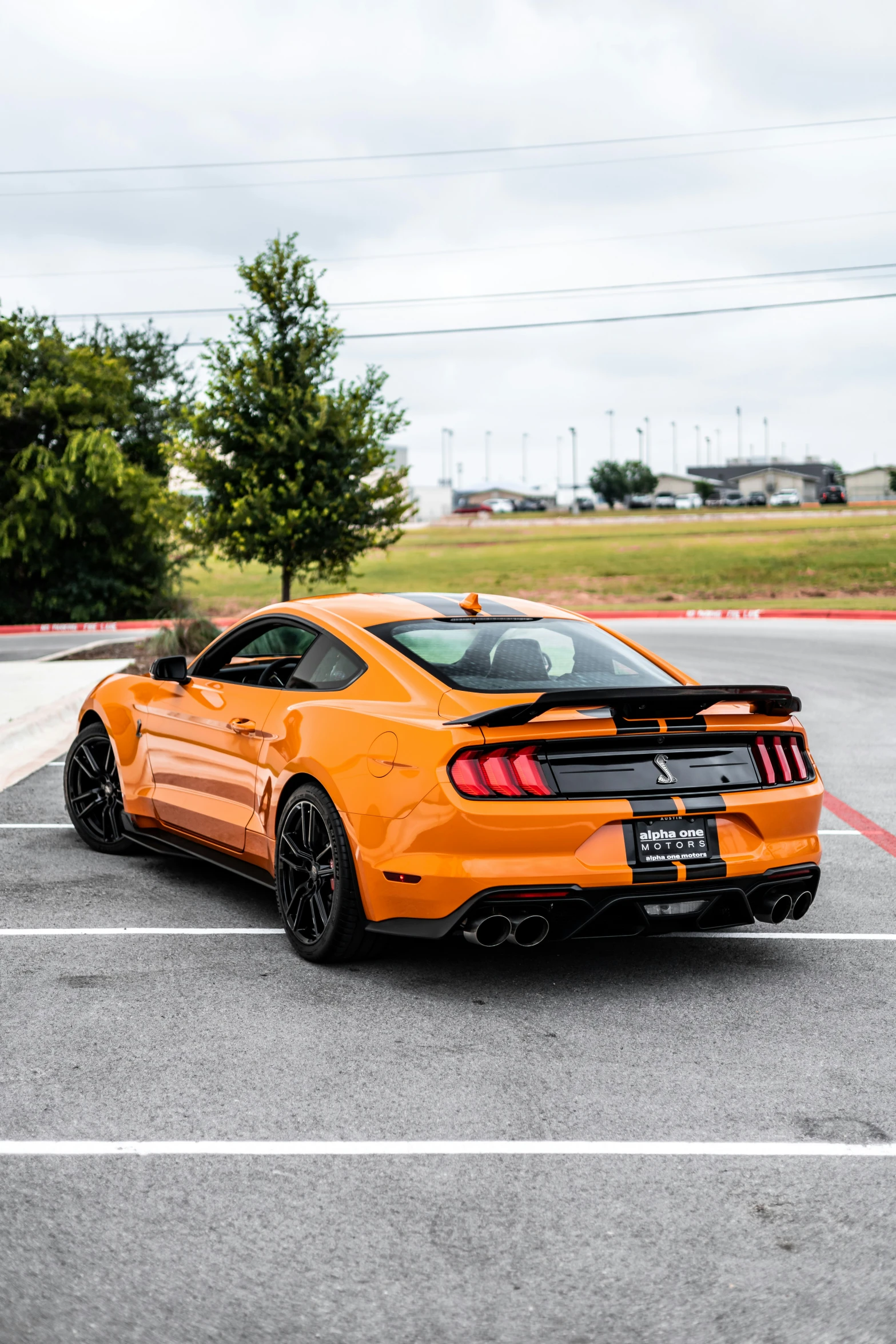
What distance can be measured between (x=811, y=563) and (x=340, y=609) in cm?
4639

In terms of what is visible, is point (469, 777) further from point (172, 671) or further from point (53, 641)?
point (53, 641)

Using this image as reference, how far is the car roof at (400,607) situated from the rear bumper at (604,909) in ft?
4.88

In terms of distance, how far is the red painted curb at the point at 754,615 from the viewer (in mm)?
30766

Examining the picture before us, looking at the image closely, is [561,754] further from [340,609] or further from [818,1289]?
[818,1289]

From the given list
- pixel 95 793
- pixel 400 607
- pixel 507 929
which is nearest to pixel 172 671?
pixel 95 793

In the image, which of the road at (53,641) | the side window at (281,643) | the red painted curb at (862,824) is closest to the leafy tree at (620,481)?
the road at (53,641)

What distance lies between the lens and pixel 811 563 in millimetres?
50375

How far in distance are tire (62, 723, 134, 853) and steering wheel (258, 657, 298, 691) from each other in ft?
4.26

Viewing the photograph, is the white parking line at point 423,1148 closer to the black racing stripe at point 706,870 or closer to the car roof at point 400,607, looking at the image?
the black racing stripe at point 706,870

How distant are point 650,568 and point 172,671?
1834 inches

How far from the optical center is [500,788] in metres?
4.93

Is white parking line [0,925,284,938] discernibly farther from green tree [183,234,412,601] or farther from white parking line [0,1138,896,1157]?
green tree [183,234,412,601]

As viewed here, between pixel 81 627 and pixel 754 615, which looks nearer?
pixel 81 627

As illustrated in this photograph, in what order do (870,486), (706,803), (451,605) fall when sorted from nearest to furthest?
(706,803) → (451,605) → (870,486)
